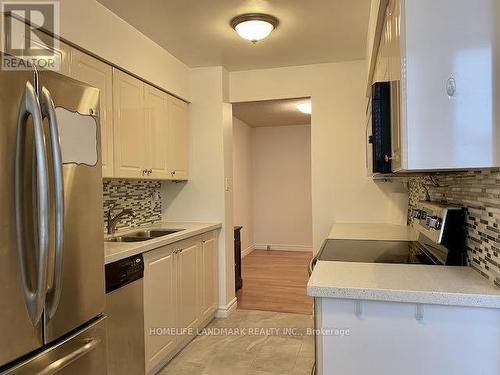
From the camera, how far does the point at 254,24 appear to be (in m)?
2.49

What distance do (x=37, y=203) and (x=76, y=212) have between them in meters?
0.21

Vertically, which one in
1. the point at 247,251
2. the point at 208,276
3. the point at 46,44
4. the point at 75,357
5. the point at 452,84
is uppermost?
the point at 46,44

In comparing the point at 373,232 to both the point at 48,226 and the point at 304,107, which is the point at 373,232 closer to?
the point at 48,226

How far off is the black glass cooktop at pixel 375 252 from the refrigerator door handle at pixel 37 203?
4.13ft

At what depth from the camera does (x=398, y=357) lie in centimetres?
132

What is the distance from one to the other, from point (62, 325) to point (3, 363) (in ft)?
0.73

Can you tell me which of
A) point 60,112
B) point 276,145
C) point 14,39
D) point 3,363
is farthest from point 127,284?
point 276,145

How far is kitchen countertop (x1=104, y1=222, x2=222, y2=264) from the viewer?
2010 millimetres

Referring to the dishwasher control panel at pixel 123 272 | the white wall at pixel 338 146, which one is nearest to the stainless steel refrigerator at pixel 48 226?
the dishwasher control panel at pixel 123 272

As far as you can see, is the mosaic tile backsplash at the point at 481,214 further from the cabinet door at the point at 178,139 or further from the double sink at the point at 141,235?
the cabinet door at the point at 178,139

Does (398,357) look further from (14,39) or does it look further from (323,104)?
(323,104)

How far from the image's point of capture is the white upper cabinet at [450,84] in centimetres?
120

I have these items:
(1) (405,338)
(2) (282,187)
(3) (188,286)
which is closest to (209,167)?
(3) (188,286)

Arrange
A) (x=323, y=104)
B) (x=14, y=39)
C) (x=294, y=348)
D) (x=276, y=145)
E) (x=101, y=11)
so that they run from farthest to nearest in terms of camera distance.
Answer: (x=276, y=145), (x=323, y=104), (x=294, y=348), (x=101, y=11), (x=14, y=39)
